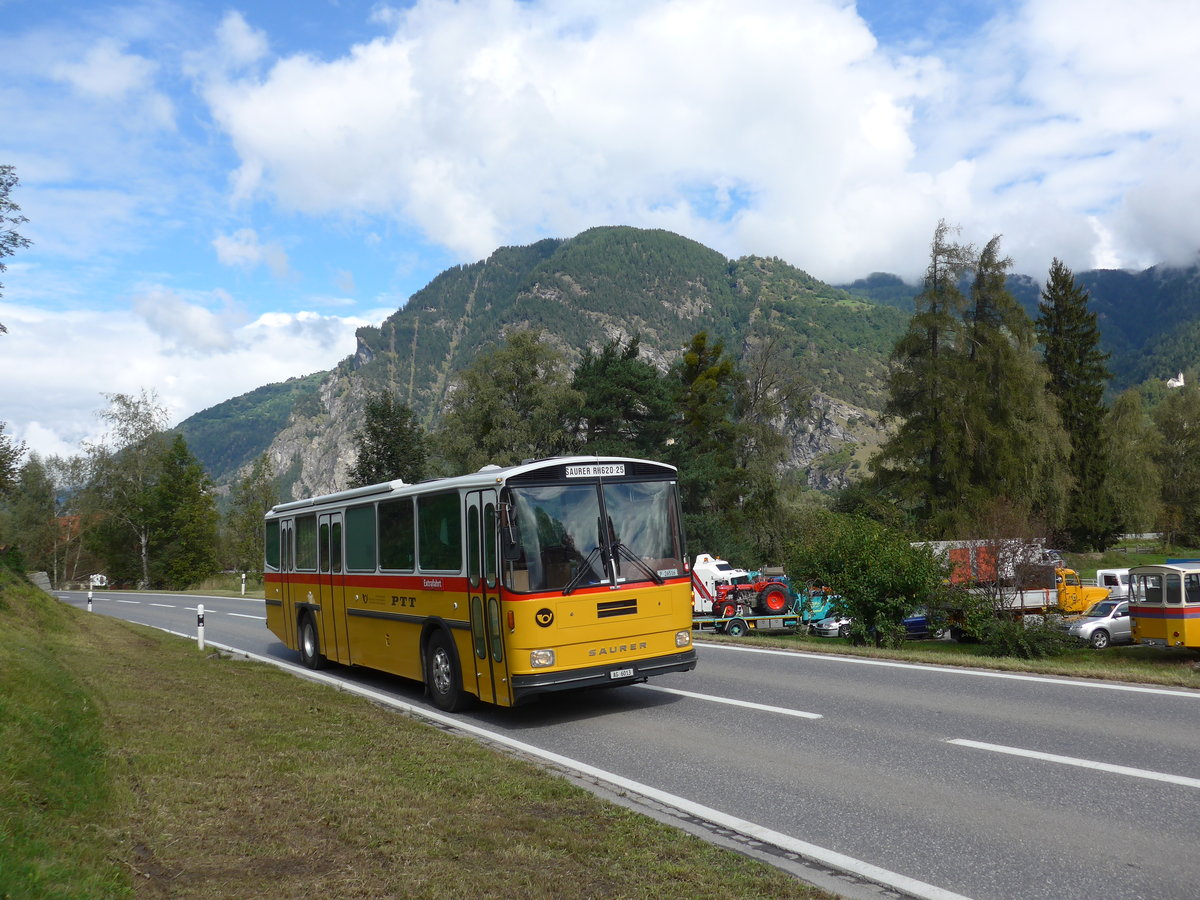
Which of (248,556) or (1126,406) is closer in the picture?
(1126,406)

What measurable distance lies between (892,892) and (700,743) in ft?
13.0

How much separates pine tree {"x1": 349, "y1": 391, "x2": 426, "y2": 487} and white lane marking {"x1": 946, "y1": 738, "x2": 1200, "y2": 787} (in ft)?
191

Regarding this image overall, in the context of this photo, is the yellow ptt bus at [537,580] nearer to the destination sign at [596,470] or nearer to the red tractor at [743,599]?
the destination sign at [596,470]

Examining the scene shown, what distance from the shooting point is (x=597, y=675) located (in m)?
10.1

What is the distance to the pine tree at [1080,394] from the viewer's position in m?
63.3

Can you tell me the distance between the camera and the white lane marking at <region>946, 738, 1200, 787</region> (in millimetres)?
6809

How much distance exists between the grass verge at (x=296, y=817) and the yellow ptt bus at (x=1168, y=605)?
18.6 metres

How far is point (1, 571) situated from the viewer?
21.2 metres

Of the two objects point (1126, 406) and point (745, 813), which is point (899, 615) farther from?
point (1126, 406)

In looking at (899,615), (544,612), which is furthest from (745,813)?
(899,615)

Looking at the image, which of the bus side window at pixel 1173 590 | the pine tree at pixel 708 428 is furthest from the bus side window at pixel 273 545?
the pine tree at pixel 708 428

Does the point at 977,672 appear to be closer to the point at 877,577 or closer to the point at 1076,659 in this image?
the point at 877,577

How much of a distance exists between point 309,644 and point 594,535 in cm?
803

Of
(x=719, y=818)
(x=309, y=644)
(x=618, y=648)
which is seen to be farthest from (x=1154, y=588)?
(x=719, y=818)
